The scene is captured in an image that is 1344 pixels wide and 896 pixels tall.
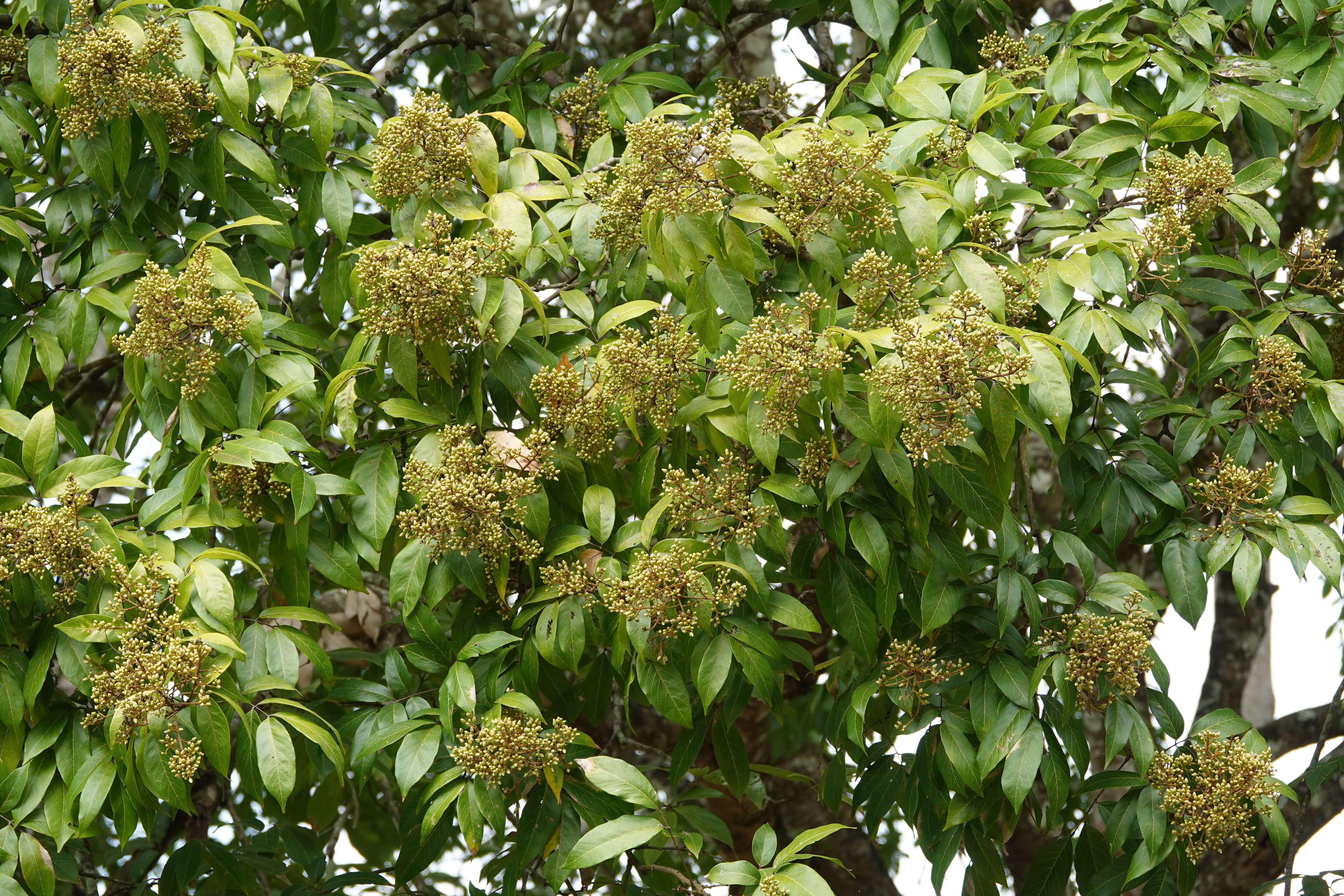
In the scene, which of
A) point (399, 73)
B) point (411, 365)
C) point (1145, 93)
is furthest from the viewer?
point (399, 73)

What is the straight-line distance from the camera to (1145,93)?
10.7ft

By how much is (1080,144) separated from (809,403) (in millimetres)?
1141

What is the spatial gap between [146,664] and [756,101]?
8.10ft

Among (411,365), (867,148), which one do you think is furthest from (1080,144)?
(411,365)

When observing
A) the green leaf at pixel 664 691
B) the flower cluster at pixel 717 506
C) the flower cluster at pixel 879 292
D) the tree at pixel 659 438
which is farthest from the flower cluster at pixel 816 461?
the green leaf at pixel 664 691

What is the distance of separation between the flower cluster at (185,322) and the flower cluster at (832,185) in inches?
48.3

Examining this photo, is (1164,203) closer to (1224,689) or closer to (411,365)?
(411,365)

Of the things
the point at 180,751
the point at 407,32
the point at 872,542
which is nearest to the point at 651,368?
the point at 872,542

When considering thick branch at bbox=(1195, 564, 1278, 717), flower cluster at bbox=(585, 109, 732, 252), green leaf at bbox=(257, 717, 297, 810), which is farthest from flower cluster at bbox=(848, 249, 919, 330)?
thick branch at bbox=(1195, 564, 1278, 717)

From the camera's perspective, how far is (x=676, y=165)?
245 centimetres

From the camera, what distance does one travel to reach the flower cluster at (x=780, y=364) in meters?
2.24

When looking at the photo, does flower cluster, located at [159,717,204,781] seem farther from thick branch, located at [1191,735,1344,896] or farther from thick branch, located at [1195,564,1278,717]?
thick branch, located at [1195,564,1278,717]

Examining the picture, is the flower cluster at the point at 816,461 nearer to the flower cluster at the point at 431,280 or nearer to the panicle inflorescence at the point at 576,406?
the panicle inflorescence at the point at 576,406

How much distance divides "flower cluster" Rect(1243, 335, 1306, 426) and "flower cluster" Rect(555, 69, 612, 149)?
1.87 metres
